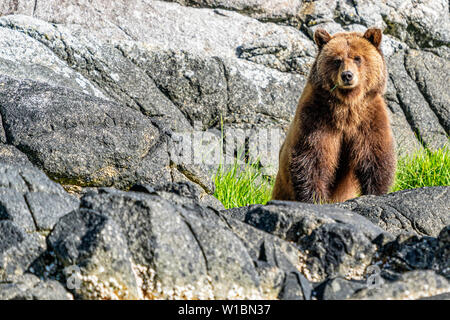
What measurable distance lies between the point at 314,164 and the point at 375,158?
547mm

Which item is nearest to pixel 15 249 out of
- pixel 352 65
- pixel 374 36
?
pixel 352 65

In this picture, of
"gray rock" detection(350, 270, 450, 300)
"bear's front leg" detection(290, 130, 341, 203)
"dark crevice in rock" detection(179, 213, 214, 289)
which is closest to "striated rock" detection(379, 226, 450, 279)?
"gray rock" detection(350, 270, 450, 300)

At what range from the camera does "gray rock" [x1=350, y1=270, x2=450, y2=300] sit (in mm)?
2593

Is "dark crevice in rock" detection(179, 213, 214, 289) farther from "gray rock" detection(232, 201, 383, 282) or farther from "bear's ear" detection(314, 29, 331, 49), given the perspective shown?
"bear's ear" detection(314, 29, 331, 49)

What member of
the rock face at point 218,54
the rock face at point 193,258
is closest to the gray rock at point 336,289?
the rock face at point 193,258

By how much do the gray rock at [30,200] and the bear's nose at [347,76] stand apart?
2880 millimetres

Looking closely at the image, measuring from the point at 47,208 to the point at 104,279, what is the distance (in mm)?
618

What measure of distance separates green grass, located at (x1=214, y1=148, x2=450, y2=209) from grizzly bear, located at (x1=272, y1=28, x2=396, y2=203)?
2.50ft

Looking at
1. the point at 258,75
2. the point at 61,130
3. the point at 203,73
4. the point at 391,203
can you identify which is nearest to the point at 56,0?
the point at 203,73

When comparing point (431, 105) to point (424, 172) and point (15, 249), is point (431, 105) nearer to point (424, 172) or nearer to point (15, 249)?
point (424, 172)

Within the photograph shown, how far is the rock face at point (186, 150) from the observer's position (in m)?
2.67

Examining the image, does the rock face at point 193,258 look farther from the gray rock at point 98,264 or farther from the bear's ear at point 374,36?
the bear's ear at point 374,36

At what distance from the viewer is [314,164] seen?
550 cm

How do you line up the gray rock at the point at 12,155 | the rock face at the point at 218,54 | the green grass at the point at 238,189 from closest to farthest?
1. the gray rock at the point at 12,155
2. the green grass at the point at 238,189
3. the rock face at the point at 218,54
